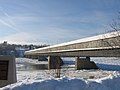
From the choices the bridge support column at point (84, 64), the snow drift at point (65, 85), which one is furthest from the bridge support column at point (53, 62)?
the snow drift at point (65, 85)

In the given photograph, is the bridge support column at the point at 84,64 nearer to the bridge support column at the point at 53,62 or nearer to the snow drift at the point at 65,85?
the bridge support column at the point at 53,62

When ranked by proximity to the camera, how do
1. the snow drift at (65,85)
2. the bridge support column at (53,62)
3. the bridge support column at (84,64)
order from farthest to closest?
the bridge support column at (53,62) < the bridge support column at (84,64) < the snow drift at (65,85)

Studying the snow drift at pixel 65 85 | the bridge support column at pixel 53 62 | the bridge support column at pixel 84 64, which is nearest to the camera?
the snow drift at pixel 65 85

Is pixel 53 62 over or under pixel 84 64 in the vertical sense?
over

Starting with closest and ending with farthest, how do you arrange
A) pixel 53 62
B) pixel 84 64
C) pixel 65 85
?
1. pixel 65 85
2. pixel 84 64
3. pixel 53 62

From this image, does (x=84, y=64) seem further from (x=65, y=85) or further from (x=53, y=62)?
(x=65, y=85)

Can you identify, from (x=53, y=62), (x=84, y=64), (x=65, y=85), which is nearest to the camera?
(x=65, y=85)

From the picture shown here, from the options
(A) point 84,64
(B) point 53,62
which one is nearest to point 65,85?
(A) point 84,64

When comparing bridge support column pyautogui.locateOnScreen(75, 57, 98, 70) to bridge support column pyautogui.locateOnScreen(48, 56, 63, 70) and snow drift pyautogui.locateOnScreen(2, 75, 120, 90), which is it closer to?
bridge support column pyautogui.locateOnScreen(48, 56, 63, 70)

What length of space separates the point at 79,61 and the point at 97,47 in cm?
4202

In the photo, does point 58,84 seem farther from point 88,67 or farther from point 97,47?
point 88,67

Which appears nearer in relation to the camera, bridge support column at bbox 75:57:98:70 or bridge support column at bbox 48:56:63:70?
bridge support column at bbox 75:57:98:70

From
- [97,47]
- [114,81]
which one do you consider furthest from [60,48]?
[114,81]

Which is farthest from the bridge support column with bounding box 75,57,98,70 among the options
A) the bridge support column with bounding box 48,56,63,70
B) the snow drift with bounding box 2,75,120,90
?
the snow drift with bounding box 2,75,120,90
